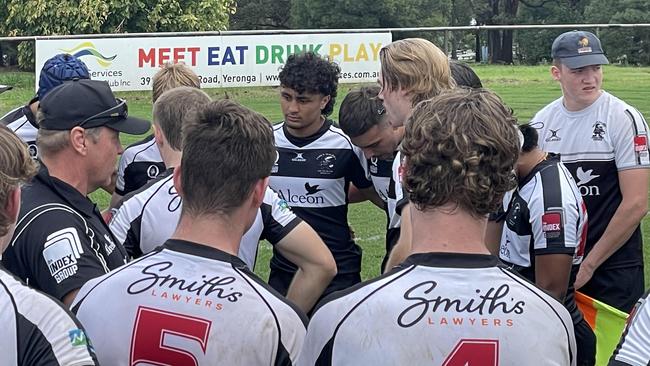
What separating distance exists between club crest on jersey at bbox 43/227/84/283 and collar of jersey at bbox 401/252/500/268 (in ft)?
4.25

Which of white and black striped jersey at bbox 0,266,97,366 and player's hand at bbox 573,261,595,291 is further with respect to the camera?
player's hand at bbox 573,261,595,291

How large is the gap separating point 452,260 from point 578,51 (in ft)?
10.6

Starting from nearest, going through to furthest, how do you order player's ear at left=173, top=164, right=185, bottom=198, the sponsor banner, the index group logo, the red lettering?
player's ear at left=173, top=164, right=185, bottom=198 < the index group logo < the sponsor banner < the red lettering

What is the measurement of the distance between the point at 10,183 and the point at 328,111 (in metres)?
3.26

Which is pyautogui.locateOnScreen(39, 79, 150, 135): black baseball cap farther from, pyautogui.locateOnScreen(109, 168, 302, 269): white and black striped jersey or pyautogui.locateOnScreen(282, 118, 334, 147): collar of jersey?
pyautogui.locateOnScreen(282, 118, 334, 147): collar of jersey

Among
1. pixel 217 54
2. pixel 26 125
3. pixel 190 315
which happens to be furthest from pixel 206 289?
pixel 217 54

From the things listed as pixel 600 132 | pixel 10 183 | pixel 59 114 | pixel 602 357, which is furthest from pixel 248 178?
pixel 600 132

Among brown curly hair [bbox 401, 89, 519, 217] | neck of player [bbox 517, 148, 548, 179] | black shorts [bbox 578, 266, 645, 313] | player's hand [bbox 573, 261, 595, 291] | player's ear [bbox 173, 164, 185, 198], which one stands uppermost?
brown curly hair [bbox 401, 89, 519, 217]

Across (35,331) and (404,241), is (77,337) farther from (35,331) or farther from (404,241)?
(404,241)

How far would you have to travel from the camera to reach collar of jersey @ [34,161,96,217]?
10.5 ft

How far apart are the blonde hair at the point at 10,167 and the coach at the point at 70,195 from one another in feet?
2.26

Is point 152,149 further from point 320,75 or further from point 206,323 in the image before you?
point 206,323

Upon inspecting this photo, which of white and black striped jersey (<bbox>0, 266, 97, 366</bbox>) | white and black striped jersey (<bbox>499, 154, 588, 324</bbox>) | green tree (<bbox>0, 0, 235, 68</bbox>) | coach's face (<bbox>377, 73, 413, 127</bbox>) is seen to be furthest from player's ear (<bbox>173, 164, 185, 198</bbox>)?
green tree (<bbox>0, 0, 235, 68</bbox>)

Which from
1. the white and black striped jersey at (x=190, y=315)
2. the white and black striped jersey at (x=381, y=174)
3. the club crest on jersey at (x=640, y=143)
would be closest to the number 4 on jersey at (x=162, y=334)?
the white and black striped jersey at (x=190, y=315)
